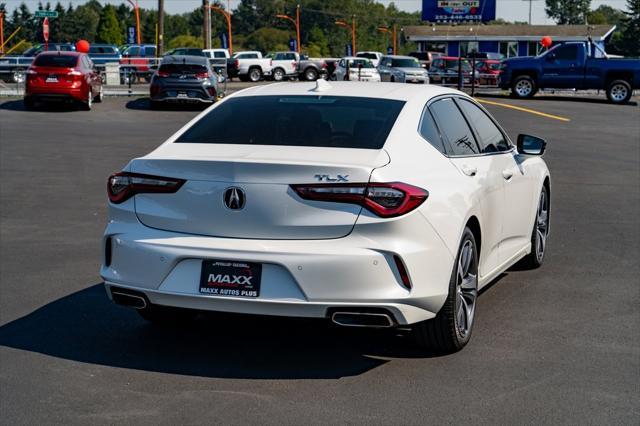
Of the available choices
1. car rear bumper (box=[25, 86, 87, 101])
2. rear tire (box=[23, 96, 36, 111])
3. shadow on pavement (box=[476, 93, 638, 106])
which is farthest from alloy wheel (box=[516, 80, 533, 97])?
rear tire (box=[23, 96, 36, 111])

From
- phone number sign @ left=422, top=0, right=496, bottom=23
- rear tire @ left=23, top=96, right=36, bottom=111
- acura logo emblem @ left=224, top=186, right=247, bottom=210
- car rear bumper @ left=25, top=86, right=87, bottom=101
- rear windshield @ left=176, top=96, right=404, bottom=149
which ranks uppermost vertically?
phone number sign @ left=422, top=0, right=496, bottom=23

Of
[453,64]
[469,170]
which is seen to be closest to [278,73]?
[453,64]

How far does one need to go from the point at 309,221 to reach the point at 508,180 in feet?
7.98

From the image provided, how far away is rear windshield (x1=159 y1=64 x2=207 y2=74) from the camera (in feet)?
103

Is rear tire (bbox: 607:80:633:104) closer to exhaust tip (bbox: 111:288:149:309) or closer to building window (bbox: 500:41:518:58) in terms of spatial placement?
exhaust tip (bbox: 111:288:149:309)

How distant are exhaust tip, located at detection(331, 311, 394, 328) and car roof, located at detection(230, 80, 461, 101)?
64.4 inches

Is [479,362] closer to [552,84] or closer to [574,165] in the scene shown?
[574,165]

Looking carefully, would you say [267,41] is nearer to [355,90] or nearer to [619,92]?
[619,92]

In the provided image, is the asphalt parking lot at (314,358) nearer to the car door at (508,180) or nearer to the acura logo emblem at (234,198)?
the car door at (508,180)

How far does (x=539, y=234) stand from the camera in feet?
29.5

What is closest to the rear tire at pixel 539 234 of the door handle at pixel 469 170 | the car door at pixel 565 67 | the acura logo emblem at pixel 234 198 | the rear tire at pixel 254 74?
the door handle at pixel 469 170

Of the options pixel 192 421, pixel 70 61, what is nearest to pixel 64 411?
pixel 192 421

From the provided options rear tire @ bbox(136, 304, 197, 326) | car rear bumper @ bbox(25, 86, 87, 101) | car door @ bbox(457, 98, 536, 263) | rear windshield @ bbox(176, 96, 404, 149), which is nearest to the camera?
rear windshield @ bbox(176, 96, 404, 149)

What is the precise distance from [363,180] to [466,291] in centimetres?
134
